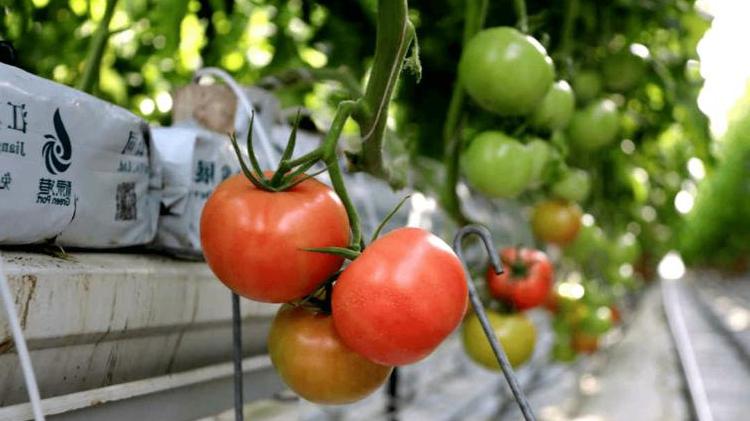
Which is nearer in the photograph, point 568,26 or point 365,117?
point 365,117

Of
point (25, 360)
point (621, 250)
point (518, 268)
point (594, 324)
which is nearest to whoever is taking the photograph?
point (25, 360)

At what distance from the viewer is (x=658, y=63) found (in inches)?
58.2

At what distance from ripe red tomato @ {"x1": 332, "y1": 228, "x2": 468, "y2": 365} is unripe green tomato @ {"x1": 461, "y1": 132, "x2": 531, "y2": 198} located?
0.54 m

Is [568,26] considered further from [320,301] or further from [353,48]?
[320,301]

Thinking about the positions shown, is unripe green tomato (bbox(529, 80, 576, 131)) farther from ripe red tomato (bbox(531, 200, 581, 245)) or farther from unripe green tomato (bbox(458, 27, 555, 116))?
ripe red tomato (bbox(531, 200, 581, 245))

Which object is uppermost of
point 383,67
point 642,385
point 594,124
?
point 383,67

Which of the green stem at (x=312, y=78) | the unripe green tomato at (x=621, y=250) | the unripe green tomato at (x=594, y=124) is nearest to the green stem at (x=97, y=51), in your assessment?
the green stem at (x=312, y=78)

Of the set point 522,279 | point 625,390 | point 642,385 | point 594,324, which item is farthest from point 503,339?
point 642,385

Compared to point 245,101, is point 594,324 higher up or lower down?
lower down

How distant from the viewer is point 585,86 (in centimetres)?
140

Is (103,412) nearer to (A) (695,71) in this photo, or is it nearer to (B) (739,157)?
(A) (695,71)

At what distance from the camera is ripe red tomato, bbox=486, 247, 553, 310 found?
4.06 ft

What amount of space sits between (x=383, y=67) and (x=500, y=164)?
501mm

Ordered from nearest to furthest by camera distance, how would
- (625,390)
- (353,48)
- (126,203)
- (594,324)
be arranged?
(126,203), (353,48), (594,324), (625,390)
